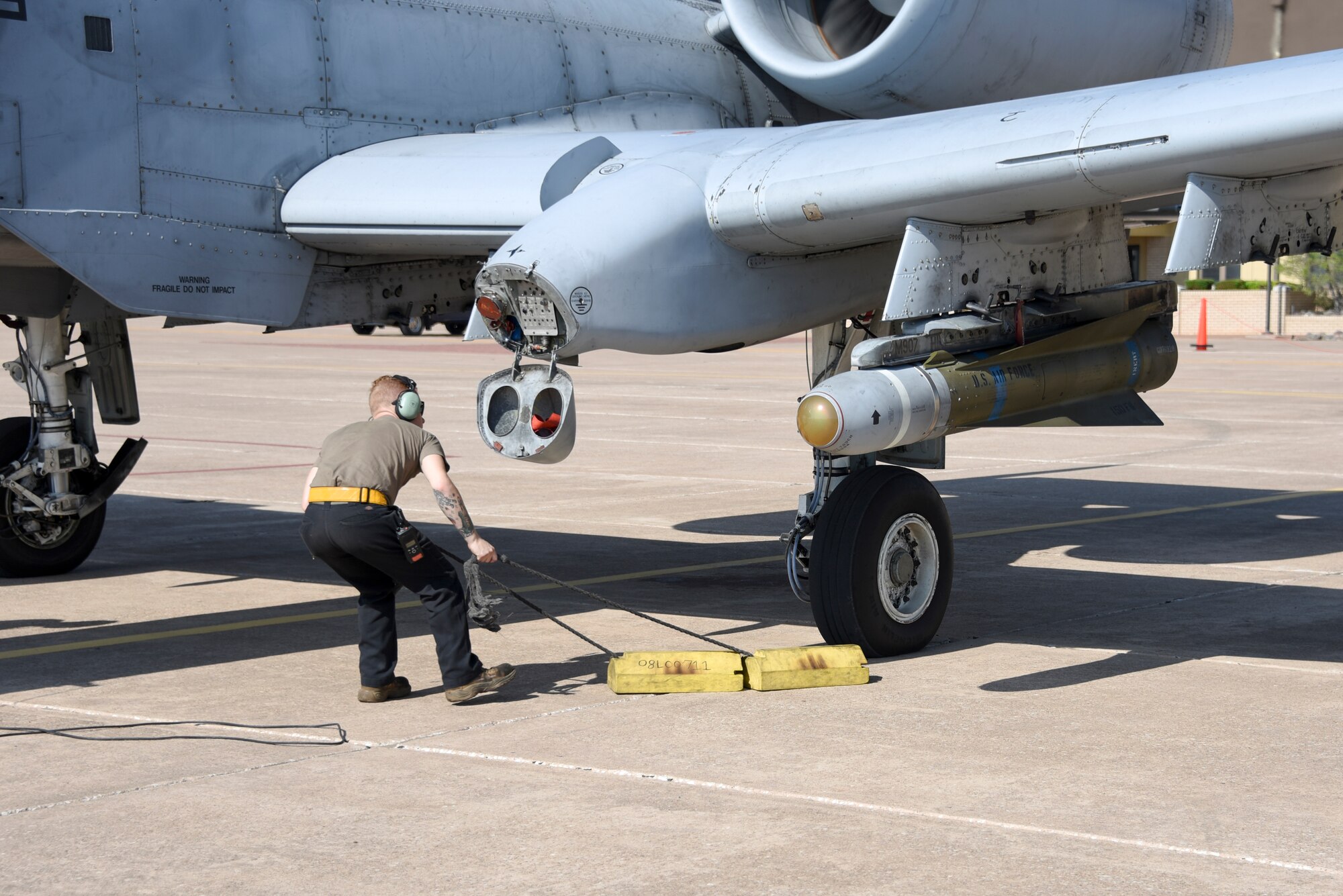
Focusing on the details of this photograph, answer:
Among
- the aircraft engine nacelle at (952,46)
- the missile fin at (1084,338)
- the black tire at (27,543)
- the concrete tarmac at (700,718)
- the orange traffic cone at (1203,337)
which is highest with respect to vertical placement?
the aircraft engine nacelle at (952,46)

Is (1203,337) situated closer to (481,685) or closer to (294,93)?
(294,93)

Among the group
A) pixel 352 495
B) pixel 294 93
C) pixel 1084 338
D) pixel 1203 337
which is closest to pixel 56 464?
pixel 294 93

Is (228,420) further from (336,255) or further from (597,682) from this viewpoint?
(597,682)

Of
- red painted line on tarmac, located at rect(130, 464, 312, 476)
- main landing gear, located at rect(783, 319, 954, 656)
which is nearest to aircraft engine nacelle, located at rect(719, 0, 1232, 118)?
main landing gear, located at rect(783, 319, 954, 656)

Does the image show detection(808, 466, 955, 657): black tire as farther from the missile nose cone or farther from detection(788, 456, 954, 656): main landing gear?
the missile nose cone

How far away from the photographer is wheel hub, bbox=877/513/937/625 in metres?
8.59

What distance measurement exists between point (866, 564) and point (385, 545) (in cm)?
239

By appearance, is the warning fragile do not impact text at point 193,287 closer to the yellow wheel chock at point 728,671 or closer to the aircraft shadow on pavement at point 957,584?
the aircraft shadow on pavement at point 957,584

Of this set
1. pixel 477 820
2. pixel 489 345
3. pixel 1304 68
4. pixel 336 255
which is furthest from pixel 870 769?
pixel 489 345

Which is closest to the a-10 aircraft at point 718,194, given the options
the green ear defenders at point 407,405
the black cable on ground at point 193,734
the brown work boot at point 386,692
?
the green ear defenders at point 407,405

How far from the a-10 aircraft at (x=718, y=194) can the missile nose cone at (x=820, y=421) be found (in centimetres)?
1

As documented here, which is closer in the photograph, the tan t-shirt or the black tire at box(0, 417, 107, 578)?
the tan t-shirt

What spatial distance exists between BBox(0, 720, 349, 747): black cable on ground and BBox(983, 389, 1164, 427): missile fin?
13.1 feet

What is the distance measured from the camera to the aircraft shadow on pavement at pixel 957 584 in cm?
874
